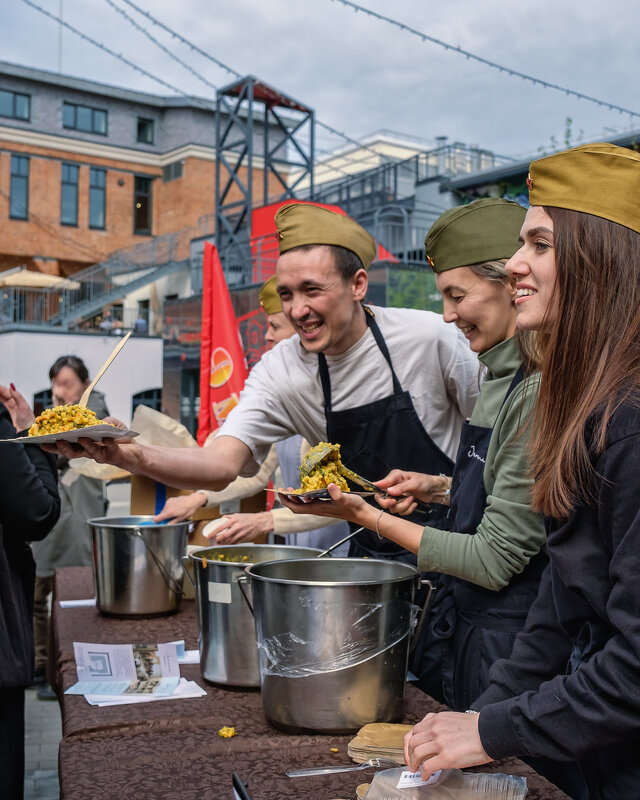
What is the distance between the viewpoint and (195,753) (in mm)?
1496

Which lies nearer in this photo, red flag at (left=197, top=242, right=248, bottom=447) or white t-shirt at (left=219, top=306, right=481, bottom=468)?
white t-shirt at (left=219, top=306, right=481, bottom=468)

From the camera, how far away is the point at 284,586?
149 cm

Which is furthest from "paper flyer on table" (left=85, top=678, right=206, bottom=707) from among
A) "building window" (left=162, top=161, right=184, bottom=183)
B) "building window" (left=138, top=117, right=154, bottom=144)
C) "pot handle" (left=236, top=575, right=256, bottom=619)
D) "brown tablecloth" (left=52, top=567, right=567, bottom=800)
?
"building window" (left=138, top=117, right=154, bottom=144)

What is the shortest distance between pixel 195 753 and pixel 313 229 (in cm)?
147

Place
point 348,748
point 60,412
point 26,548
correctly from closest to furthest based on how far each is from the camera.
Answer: point 348,748 < point 60,412 < point 26,548

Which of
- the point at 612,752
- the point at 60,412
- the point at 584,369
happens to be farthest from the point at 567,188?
the point at 60,412

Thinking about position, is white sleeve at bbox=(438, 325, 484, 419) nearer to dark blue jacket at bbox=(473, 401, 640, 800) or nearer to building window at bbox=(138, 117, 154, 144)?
dark blue jacket at bbox=(473, 401, 640, 800)

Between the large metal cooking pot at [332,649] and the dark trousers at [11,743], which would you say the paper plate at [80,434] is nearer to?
the large metal cooking pot at [332,649]

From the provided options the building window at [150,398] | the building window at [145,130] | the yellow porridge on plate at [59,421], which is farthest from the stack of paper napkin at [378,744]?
the building window at [145,130]

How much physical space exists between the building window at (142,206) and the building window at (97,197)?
1239 millimetres

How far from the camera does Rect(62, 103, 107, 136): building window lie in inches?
1113

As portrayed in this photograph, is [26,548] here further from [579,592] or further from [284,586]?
[579,592]

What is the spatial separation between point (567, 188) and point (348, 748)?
98cm

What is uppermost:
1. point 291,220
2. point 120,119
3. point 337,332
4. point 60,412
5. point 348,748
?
point 120,119
